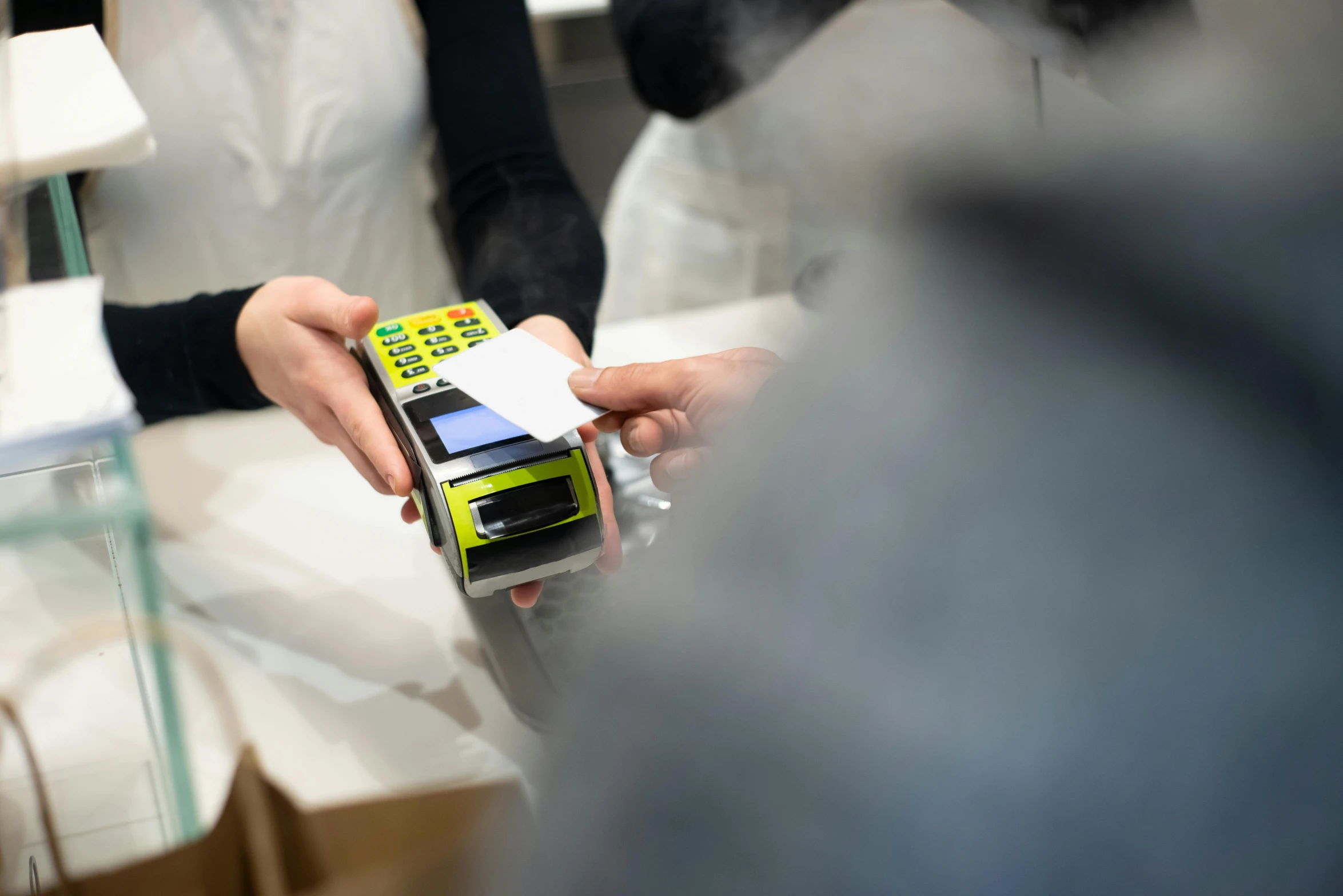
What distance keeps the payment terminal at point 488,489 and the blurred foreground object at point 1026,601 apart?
0.19 m

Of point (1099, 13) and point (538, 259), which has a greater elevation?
point (1099, 13)

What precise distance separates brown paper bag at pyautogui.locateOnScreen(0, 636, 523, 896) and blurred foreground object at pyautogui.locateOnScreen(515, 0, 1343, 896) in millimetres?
129

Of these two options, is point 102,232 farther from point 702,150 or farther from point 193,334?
point 702,150

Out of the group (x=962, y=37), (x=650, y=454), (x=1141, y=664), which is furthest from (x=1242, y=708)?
(x=962, y=37)

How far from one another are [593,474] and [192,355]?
0.76 feet

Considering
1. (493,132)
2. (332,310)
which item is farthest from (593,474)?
(493,132)

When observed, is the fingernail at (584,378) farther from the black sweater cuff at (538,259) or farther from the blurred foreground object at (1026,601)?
the blurred foreground object at (1026,601)

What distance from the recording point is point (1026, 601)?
12cm

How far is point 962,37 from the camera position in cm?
41

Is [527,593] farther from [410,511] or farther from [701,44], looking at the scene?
[701,44]

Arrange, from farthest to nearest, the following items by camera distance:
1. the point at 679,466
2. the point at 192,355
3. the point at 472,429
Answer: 1. the point at 192,355
2. the point at 472,429
3. the point at 679,466

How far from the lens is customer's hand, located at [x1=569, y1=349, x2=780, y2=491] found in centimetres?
23

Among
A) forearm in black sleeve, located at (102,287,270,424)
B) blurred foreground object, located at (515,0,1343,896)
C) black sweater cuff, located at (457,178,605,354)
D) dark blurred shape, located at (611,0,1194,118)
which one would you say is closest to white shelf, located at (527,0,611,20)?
dark blurred shape, located at (611,0,1194,118)

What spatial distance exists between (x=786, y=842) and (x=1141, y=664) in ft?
0.16
